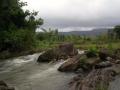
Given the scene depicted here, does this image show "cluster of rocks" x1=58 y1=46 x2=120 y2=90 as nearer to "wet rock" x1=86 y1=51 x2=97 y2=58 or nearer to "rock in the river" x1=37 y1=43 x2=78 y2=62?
"wet rock" x1=86 y1=51 x2=97 y2=58

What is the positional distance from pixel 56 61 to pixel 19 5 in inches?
373

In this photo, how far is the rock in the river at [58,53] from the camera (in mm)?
35656

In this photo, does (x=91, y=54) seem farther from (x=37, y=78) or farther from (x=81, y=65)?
(x=37, y=78)

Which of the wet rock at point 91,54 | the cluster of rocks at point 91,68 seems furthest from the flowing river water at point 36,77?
the wet rock at point 91,54

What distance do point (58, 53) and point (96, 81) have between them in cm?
1590

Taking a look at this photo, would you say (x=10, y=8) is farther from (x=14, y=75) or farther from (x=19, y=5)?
(x=14, y=75)

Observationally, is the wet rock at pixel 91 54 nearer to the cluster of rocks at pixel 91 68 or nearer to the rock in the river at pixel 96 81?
the cluster of rocks at pixel 91 68

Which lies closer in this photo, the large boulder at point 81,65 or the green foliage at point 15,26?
the large boulder at point 81,65

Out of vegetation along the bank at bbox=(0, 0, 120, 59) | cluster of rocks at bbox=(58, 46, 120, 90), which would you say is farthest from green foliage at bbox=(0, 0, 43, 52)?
cluster of rocks at bbox=(58, 46, 120, 90)

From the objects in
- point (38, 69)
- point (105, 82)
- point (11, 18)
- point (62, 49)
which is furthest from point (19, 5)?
point (105, 82)

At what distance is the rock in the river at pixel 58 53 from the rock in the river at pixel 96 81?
11.5m

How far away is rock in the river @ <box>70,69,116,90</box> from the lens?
19641 mm

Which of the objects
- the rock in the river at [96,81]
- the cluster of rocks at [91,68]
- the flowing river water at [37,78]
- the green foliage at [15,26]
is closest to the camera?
the rock in the river at [96,81]

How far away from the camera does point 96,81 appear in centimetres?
2116
